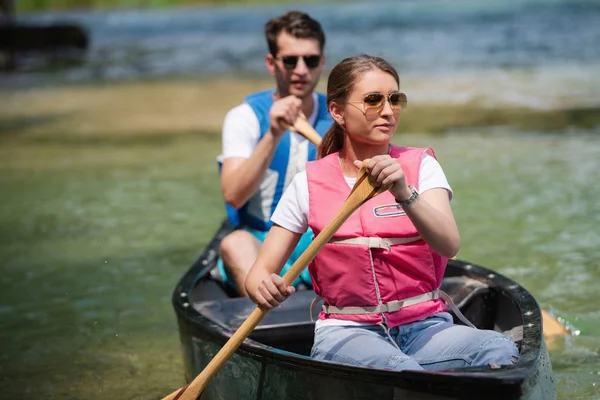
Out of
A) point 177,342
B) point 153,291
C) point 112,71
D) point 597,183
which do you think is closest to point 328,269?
point 177,342

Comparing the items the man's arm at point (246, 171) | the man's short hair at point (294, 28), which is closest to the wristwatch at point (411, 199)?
the man's arm at point (246, 171)

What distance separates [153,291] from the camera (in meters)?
5.96

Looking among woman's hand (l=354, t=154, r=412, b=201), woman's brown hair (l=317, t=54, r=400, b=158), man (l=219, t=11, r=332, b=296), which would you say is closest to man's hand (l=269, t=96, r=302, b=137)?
woman's brown hair (l=317, t=54, r=400, b=158)

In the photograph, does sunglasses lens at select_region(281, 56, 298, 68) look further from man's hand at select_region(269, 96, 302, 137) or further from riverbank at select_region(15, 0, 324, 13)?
riverbank at select_region(15, 0, 324, 13)

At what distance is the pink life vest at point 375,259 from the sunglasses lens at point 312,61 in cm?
138

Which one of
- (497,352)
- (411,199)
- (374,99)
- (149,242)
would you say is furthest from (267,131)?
(149,242)

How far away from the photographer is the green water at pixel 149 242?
4758 mm

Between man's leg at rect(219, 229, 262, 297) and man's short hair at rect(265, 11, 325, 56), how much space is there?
0.84 m

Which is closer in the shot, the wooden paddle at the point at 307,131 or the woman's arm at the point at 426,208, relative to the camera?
the woman's arm at the point at 426,208

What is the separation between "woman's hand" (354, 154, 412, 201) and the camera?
2.73m

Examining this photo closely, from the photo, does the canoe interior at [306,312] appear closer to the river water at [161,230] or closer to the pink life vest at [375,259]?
the river water at [161,230]

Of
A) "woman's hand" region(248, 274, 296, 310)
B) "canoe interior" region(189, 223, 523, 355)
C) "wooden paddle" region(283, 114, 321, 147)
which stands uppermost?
"wooden paddle" region(283, 114, 321, 147)

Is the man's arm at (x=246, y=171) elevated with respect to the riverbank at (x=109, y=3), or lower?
elevated

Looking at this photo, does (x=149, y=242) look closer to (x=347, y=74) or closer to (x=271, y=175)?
(x=271, y=175)
